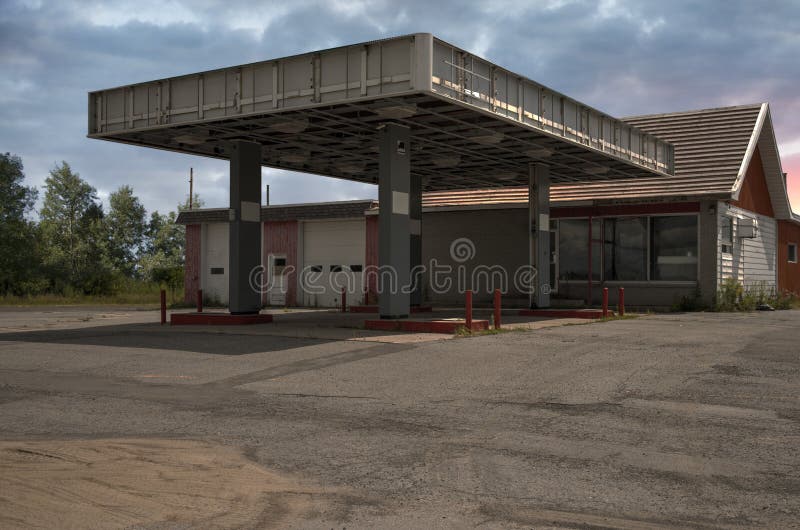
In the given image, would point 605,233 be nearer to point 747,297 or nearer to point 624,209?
point 624,209

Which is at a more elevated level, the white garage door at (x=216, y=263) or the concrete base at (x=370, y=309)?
the white garage door at (x=216, y=263)

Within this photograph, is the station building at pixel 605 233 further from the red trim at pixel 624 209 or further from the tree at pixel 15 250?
the tree at pixel 15 250

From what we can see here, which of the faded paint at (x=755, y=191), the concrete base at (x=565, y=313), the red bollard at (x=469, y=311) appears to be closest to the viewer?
the red bollard at (x=469, y=311)

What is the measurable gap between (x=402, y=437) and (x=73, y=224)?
244ft

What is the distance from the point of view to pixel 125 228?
81562 mm

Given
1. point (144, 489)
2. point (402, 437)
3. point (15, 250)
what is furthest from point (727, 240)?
point (15, 250)

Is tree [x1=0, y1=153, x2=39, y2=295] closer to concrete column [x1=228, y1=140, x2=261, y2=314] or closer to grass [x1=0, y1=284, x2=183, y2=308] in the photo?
grass [x1=0, y1=284, x2=183, y2=308]

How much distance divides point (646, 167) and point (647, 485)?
21.5 metres

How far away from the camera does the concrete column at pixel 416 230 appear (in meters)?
24.4

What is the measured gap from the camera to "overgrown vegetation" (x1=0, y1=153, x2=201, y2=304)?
1833 inches

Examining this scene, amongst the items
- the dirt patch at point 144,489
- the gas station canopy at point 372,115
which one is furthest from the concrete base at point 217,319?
the dirt patch at point 144,489

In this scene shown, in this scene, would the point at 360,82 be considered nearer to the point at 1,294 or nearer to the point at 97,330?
the point at 97,330

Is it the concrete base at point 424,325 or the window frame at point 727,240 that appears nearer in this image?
the concrete base at point 424,325

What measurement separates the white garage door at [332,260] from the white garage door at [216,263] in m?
4.16
